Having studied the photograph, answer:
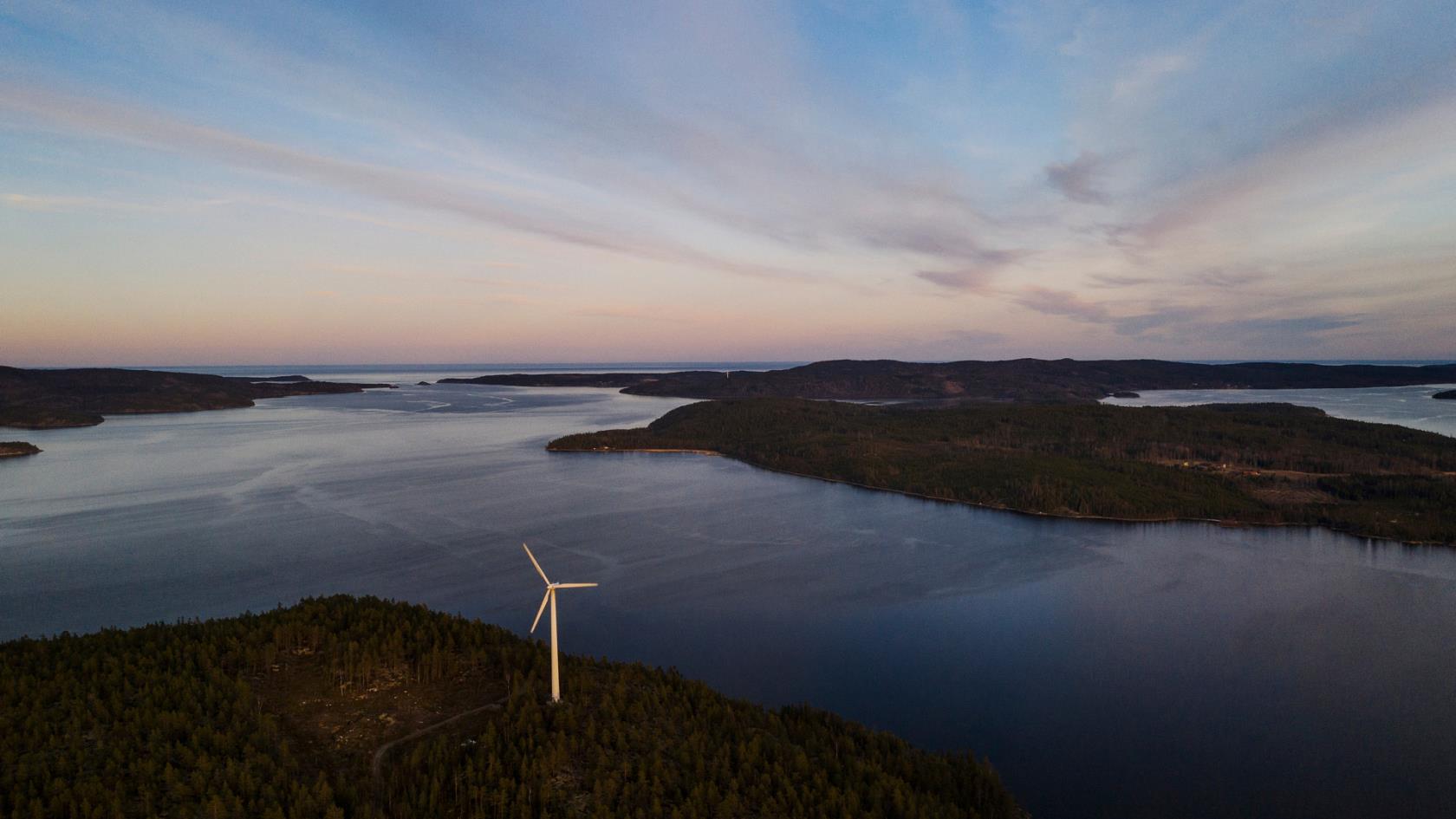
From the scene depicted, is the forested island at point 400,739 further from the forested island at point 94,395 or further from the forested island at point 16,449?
the forested island at point 94,395

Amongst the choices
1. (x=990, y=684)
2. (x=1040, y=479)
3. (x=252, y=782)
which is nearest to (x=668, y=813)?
(x=252, y=782)

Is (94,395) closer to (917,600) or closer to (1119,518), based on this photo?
(917,600)

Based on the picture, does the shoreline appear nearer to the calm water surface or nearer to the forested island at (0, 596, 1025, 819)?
the calm water surface

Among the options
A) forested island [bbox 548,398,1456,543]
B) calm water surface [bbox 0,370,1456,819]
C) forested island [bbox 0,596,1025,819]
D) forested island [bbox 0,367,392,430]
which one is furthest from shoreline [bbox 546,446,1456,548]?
forested island [bbox 0,367,392,430]

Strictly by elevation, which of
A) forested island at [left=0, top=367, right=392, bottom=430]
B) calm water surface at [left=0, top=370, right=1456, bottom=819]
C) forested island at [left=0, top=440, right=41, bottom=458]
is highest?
forested island at [left=0, top=367, right=392, bottom=430]

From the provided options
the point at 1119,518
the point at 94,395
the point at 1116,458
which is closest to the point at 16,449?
the point at 94,395
